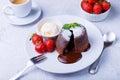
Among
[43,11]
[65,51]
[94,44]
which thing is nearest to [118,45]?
[94,44]

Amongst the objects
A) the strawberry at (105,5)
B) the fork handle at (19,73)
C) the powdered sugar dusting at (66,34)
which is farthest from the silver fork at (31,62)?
the strawberry at (105,5)

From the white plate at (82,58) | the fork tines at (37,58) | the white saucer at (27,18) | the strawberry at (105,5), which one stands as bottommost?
the white plate at (82,58)

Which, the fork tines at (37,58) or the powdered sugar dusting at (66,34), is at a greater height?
the powdered sugar dusting at (66,34)

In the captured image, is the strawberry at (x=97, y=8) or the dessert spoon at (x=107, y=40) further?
the strawberry at (x=97, y=8)

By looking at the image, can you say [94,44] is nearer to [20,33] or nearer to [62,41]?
[62,41]

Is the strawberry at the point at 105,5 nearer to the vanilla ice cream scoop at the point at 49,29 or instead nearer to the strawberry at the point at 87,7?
the strawberry at the point at 87,7

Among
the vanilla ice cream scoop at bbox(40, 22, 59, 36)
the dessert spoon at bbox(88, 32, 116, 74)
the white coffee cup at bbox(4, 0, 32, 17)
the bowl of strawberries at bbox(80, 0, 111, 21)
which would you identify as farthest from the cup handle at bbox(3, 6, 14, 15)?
the dessert spoon at bbox(88, 32, 116, 74)

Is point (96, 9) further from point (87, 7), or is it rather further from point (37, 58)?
point (37, 58)
